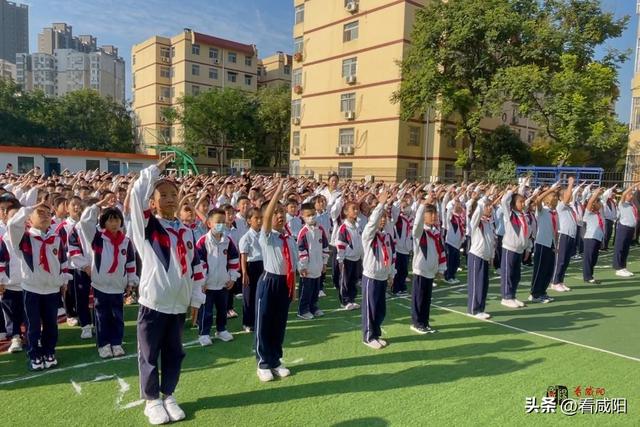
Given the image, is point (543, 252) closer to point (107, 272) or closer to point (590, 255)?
point (590, 255)

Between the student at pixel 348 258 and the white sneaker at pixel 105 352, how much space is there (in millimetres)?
3405

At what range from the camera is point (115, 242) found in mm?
4910

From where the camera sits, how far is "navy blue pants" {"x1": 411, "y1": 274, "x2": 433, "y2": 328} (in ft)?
19.0

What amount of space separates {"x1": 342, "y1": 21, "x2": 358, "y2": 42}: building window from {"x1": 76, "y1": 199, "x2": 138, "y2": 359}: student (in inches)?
1051

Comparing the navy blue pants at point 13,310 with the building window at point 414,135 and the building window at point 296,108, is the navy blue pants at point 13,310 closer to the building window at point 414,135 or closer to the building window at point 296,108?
the building window at point 414,135

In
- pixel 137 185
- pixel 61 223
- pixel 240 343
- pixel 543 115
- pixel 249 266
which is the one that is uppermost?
pixel 543 115

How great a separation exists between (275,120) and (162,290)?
125ft

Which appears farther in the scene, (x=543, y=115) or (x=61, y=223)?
(x=543, y=115)

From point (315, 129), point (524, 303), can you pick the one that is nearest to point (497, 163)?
point (315, 129)

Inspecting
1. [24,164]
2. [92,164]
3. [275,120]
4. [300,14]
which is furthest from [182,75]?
[24,164]

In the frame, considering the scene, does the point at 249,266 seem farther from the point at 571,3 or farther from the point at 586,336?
the point at 571,3

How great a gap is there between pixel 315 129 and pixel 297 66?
19.1ft

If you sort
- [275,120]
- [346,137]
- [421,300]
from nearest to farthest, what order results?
[421,300], [346,137], [275,120]

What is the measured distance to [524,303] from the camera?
7426mm
